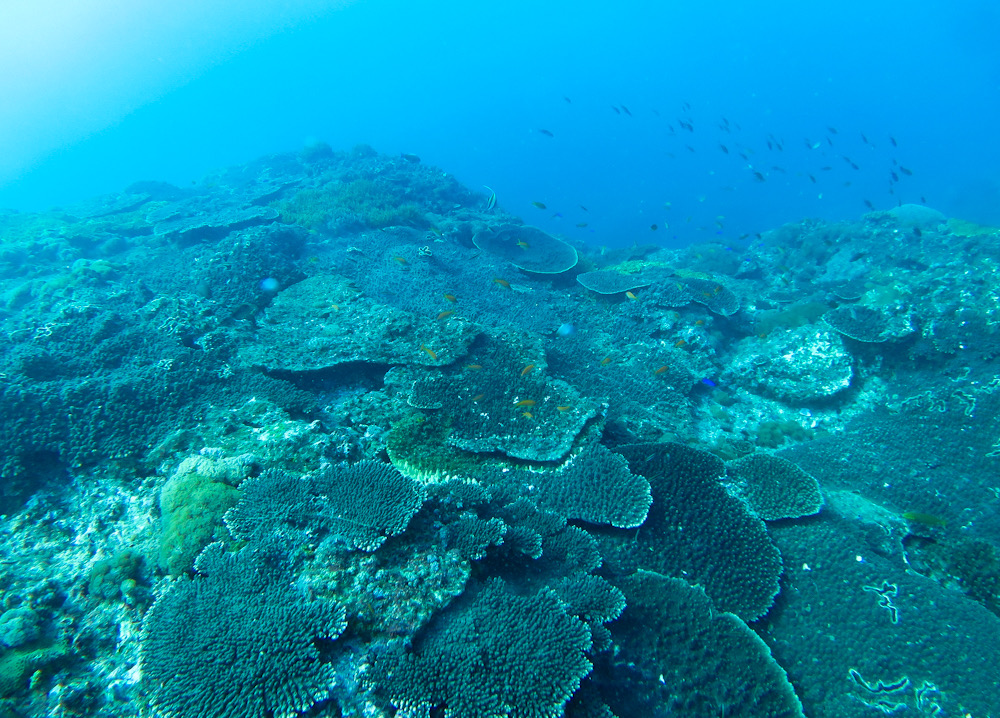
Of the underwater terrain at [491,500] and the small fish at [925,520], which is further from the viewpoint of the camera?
the small fish at [925,520]

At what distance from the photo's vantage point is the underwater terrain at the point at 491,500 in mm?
3020

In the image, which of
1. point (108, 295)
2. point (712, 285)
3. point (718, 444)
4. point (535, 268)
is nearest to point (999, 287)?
point (712, 285)

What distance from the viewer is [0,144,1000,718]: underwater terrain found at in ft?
9.91

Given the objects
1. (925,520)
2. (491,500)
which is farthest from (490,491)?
(925,520)

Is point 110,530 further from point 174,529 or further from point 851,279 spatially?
point 851,279

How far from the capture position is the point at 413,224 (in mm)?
13227

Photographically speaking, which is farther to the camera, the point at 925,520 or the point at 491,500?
the point at 925,520

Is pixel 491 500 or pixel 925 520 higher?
pixel 491 500

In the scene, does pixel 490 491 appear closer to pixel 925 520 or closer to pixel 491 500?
pixel 491 500

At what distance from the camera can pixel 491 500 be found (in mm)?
4270

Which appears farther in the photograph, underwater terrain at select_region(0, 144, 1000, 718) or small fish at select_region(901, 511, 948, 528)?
small fish at select_region(901, 511, 948, 528)

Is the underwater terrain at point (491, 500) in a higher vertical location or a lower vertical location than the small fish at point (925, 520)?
higher

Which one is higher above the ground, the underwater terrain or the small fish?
the underwater terrain

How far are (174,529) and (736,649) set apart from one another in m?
5.12
